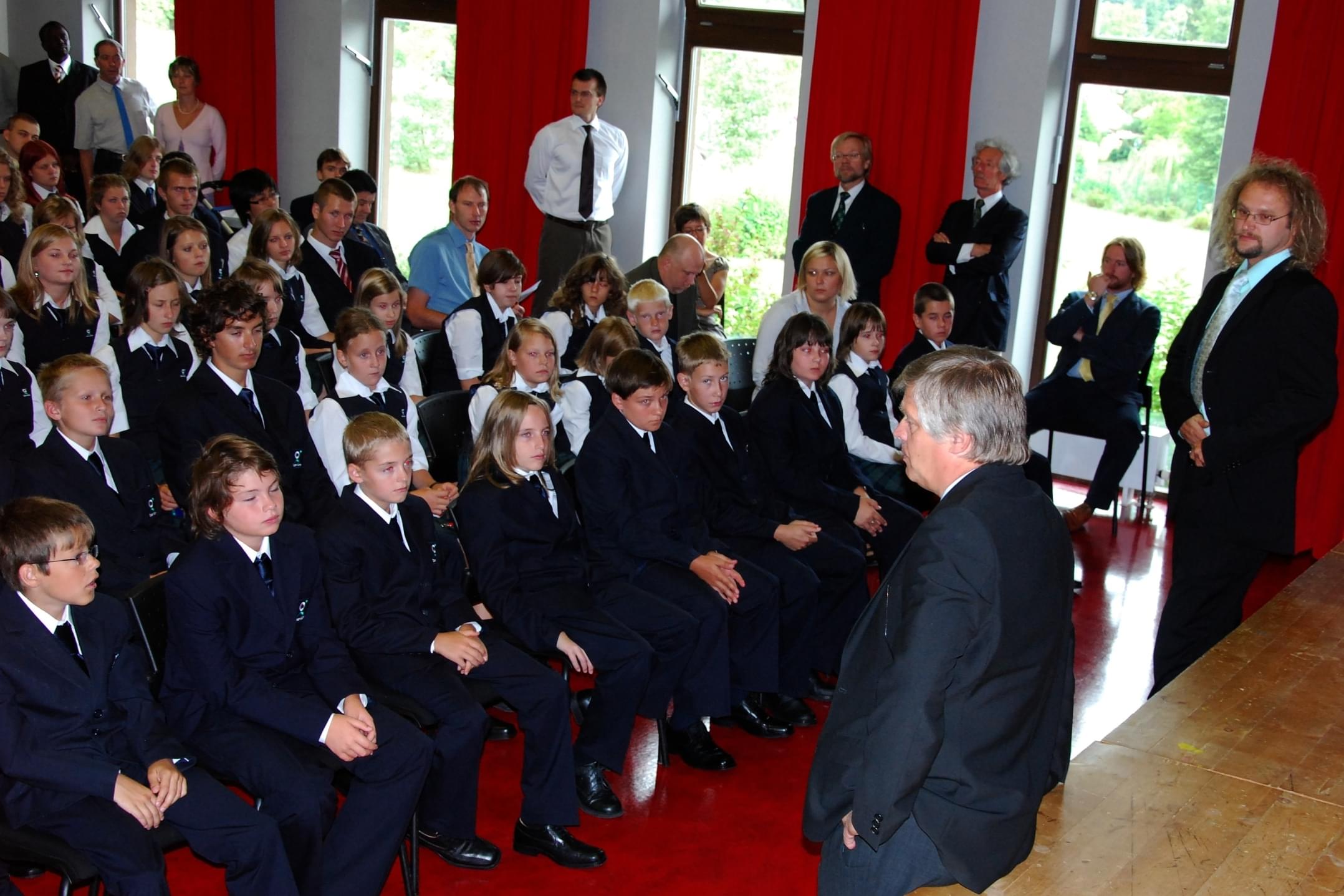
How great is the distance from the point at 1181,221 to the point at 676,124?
119 inches

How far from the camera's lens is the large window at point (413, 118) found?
8.05 m

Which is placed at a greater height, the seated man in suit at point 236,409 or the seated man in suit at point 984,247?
the seated man in suit at point 984,247

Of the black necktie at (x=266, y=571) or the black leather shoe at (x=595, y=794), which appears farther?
the black leather shoe at (x=595, y=794)

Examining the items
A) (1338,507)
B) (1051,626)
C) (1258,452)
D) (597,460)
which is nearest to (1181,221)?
(1338,507)

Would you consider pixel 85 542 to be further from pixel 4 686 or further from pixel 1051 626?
→ pixel 1051 626

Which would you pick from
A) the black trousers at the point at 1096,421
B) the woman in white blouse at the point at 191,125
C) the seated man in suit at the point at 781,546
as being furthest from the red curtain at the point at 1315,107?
the woman in white blouse at the point at 191,125

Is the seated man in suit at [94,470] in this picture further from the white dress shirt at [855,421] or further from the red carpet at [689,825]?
the white dress shirt at [855,421]

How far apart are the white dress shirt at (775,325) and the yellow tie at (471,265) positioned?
1.60 m

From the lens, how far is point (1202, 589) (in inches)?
131

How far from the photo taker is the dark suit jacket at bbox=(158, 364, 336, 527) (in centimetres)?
354

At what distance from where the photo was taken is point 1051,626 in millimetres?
1850

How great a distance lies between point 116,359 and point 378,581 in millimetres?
1679

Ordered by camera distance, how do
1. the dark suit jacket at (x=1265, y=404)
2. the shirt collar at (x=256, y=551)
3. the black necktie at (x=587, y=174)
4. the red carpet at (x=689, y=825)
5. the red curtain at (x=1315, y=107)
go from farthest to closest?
1. the black necktie at (x=587, y=174)
2. the red curtain at (x=1315, y=107)
3. the dark suit jacket at (x=1265, y=404)
4. the red carpet at (x=689, y=825)
5. the shirt collar at (x=256, y=551)

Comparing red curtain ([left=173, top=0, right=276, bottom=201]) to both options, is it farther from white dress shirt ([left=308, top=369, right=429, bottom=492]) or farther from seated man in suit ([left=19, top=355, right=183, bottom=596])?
seated man in suit ([left=19, top=355, right=183, bottom=596])
